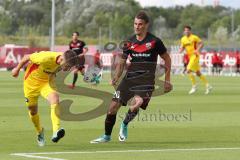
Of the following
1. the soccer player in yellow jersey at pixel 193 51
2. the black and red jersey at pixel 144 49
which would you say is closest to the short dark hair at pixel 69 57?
the black and red jersey at pixel 144 49

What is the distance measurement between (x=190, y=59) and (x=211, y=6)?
129 m

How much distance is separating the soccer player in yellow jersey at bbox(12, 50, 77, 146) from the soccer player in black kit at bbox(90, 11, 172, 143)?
1.18 metres

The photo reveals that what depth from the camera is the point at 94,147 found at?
15.0 meters

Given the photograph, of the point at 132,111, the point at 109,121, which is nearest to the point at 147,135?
the point at 132,111

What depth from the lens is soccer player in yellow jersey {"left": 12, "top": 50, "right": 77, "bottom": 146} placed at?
14.8 m

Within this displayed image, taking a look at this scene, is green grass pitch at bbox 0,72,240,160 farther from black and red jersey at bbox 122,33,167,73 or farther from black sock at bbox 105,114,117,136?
black and red jersey at bbox 122,33,167,73

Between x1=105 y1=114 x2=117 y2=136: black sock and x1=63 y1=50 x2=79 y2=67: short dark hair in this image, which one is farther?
x1=105 y1=114 x2=117 y2=136: black sock

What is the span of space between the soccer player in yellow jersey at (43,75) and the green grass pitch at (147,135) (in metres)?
0.60

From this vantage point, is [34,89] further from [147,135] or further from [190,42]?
[190,42]

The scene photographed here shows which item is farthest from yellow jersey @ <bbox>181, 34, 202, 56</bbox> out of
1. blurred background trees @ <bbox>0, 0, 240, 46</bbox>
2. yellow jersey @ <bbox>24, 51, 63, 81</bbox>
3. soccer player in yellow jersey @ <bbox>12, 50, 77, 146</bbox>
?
blurred background trees @ <bbox>0, 0, 240, 46</bbox>

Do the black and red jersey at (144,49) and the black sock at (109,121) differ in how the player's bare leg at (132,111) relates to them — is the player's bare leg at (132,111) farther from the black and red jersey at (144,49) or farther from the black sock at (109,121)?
the black and red jersey at (144,49)

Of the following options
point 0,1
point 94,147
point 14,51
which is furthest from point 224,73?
point 0,1

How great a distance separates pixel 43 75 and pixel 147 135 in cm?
305

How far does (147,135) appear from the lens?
56.8 feet
